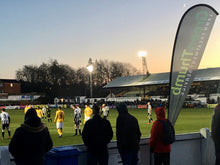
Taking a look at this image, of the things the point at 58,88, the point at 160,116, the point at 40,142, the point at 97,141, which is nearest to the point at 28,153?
the point at 40,142

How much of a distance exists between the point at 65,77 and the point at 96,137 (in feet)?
304

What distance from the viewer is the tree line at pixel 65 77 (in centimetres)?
9531

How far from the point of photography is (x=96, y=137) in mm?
5770

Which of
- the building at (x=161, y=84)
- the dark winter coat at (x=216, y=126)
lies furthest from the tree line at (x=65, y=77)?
the dark winter coat at (x=216, y=126)

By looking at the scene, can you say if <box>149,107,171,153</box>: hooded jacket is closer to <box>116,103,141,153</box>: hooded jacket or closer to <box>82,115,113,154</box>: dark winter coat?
<box>116,103,141,153</box>: hooded jacket

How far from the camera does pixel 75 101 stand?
6731 cm

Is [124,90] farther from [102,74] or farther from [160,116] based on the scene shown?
[160,116]

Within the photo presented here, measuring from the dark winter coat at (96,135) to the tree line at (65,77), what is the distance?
8441 centimetres

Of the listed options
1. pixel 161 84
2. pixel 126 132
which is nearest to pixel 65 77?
pixel 161 84

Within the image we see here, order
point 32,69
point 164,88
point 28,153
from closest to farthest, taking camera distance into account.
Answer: point 28,153 → point 164,88 → point 32,69

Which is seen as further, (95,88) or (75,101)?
(95,88)

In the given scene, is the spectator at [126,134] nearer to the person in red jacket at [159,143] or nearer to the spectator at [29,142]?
the person in red jacket at [159,143]

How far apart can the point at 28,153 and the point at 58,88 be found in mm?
89694

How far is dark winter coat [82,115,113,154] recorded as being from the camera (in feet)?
18.9
